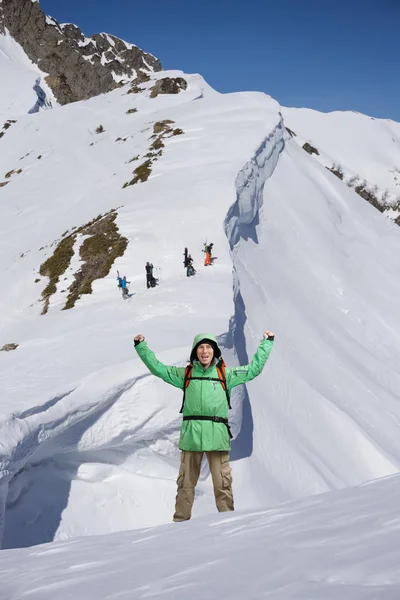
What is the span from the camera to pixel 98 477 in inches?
417

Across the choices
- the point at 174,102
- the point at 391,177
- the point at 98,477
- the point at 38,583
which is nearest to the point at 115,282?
the point at 98,477

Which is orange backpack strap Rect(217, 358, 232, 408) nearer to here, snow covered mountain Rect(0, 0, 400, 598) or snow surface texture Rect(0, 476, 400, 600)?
snow surface texture Rect(0, 476, 400, 600)

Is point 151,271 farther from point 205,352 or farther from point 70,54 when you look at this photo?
point 70,54

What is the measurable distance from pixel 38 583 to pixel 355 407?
1650 centimetres

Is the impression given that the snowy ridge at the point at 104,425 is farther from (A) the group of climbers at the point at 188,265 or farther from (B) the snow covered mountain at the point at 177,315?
(A) the group of climbers at the point at 188,265

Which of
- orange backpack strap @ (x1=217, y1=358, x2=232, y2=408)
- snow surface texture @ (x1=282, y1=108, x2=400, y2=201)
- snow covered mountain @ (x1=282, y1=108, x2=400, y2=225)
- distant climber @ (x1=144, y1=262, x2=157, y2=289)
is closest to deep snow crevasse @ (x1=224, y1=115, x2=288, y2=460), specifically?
distant climber @ (x1=144, y1=262, x2=157, y2=289)

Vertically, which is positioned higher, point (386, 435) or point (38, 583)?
point (386, 435)

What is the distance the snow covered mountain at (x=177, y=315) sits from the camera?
33.2 feet

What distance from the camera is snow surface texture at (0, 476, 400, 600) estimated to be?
3.01 metres

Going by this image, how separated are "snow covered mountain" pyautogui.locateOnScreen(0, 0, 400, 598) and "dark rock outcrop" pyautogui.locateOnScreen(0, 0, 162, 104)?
3203 inches

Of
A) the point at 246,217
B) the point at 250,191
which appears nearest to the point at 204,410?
the point at 246,217

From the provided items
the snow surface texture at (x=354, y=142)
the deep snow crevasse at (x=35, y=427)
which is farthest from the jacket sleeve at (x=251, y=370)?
the snow surface texture at (x=354, y=142)

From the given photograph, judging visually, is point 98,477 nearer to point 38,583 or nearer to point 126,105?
point 38,583

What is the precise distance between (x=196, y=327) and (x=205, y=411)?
695cm
